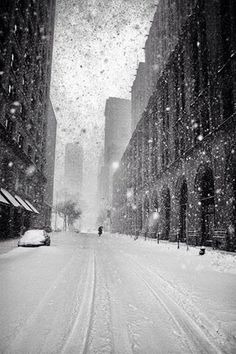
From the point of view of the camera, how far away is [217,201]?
19.9m

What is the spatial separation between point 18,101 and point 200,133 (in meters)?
18.7

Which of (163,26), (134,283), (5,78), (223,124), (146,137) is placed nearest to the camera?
(134,283)

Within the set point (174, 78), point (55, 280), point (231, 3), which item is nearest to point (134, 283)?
point (55, 280)

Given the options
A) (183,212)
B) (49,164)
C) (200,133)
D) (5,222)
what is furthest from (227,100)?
(49,164)

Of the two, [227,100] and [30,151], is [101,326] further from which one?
[30,151]

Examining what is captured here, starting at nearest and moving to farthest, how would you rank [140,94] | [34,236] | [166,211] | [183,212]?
[34,236], [183,212], [166,211], [140,94]

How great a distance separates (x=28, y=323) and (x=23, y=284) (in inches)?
115

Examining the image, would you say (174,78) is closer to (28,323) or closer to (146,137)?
(146,137)

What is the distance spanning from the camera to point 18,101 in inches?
1124

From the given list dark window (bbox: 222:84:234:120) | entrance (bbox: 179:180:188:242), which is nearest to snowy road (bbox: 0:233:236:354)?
dark window (bbox: 222:84:234:120)

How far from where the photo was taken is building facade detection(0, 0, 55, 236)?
24.2 metres

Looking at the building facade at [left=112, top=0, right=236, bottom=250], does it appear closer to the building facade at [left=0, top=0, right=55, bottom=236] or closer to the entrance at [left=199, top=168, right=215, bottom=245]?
the entrance at [left=199, top=168, right=215, bottom=245]

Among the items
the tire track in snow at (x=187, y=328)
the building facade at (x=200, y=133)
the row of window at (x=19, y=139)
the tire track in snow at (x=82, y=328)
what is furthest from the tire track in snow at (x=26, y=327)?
the row of window at (x=19, y=139)

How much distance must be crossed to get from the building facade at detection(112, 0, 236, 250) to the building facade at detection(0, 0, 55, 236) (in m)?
A: 16.6
